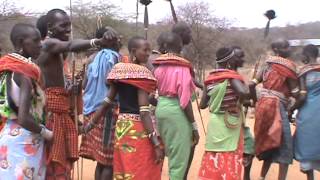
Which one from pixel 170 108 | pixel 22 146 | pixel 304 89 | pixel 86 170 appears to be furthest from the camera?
pixel 86 170

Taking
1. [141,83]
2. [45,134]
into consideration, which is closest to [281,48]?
[141,83]

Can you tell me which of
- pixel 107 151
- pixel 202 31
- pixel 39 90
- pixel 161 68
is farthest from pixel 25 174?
pixel 202 31

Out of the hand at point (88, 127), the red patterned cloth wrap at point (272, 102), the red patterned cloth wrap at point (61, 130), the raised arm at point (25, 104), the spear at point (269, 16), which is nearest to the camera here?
the raised arm at point (25, 104)

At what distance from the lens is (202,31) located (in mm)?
28641

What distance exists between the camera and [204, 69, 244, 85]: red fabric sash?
16.8 ft

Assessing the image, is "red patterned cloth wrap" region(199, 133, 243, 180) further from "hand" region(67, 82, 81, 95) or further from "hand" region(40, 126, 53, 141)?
"hand" region(40, 126, 53, 141)

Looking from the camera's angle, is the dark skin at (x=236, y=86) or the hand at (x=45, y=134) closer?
the hand at (x=45, y=134)

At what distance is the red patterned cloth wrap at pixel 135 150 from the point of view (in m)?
4.46

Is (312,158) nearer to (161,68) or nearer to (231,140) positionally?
(231,140)

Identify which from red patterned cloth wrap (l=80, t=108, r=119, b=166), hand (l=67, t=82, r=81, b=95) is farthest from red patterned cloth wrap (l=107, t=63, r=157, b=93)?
red patterned cloth wrap (l=80, t=108, r=119, b=166)

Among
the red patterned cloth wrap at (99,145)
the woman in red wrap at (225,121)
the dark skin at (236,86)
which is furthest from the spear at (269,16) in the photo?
Answer: the red patterned cloth wrap at (99,145)

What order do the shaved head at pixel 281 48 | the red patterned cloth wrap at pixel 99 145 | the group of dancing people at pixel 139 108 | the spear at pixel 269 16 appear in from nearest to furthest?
1. the group of dancing people at pixel 139 108
2. the red patterned cloth wrap at pixel 99 145
3. the shaved head at pixel 281 48
4. the spear at pixel 269 16

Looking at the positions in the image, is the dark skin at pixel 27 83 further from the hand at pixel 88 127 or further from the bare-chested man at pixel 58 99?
the hand at pixel 88 127

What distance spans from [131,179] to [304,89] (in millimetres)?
2385
